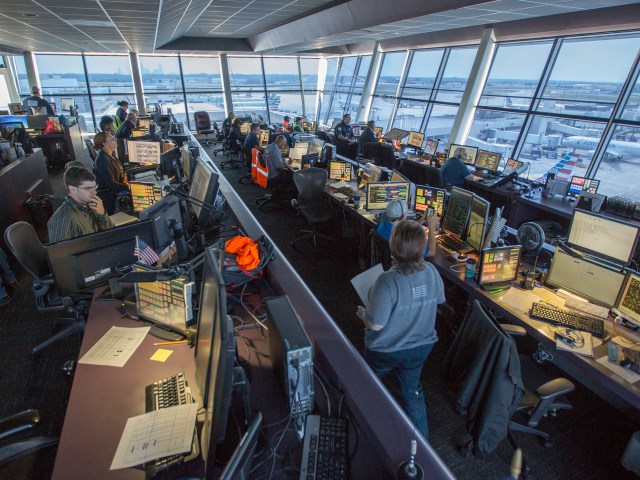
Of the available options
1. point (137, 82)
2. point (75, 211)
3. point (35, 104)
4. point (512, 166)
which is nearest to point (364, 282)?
point (75, 211)

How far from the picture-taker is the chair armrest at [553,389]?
77.5 inches

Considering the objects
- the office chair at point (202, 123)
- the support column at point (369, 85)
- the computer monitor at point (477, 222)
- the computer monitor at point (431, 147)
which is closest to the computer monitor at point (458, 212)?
the computer monitor at point (477, 222)

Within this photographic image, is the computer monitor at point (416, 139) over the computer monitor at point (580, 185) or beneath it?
over

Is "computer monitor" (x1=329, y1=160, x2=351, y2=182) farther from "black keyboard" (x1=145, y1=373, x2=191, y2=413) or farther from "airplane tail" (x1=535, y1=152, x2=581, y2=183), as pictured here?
"black keyboard" (x1=145, y1=373, x2=191, y2=413)

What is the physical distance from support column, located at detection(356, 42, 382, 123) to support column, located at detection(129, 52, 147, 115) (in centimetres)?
744

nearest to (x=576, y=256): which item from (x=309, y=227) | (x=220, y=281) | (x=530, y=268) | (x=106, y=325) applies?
(x=530, y=268)

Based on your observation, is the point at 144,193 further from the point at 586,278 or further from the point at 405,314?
the point at 586,278

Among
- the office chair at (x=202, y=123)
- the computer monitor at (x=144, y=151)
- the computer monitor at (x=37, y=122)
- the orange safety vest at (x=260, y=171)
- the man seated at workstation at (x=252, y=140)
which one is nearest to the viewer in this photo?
the computer monitor at (x=144, y=151)

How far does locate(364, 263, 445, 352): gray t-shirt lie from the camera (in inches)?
73.3

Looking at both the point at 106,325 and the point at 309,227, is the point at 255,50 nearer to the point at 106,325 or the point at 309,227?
the point at 309,227

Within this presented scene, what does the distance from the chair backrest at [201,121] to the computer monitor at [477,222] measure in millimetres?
10741

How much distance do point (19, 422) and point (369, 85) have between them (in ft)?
41.6

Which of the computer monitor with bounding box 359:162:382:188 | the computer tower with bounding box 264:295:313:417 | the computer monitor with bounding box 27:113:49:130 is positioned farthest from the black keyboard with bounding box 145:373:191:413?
the computer monitor with bounding box 27:113:49:130

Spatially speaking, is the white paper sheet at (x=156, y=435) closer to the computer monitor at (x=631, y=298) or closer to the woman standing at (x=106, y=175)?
the computer monitor at (x=631, y=298)
